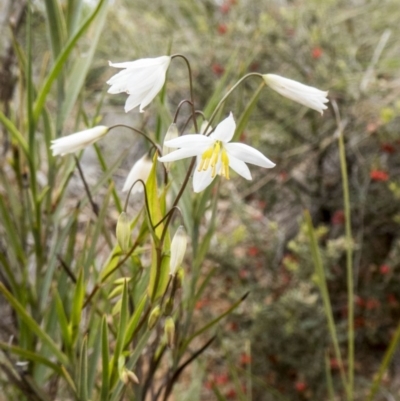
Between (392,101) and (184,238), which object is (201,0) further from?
(184,238)

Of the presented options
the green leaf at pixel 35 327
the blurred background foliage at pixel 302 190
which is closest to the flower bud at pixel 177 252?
the green leaf at pixel 35 327

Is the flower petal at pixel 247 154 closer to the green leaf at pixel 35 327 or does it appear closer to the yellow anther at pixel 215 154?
the yellow anther at pixel 215 154

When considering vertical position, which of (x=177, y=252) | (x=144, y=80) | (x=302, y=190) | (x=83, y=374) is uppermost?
(x=144, y=80)

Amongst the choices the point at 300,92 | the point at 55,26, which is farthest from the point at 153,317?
the point at 55,26

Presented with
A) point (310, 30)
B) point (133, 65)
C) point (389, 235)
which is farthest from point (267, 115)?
point (133, 65)

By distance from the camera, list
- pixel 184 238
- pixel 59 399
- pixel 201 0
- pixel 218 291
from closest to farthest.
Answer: pixel 184 238 → pixel 59 399 → pixel 218 291 → pixel 201 0

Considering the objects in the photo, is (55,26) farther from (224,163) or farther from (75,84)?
(224,163)
